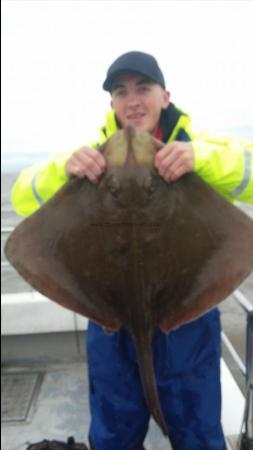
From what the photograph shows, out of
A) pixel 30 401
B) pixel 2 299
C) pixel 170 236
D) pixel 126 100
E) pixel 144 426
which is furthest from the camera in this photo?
pixel 2 299

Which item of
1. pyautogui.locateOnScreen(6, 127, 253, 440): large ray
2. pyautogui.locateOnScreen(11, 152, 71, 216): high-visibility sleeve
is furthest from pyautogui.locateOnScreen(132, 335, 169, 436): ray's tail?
pyautogui.locateOnScreen(11, 152, 71, 216): high-visibility sleeve

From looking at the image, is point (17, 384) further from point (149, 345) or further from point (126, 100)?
point (126, 100)

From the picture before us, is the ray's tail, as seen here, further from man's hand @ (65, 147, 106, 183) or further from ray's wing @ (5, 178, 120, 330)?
man's hand @ (65, 147, 106, 183)

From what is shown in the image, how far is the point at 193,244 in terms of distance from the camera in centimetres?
170

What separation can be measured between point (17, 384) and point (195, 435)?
2.43 meters

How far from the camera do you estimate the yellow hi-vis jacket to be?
1805 millimetres

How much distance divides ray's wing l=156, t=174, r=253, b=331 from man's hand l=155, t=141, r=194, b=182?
0.05 m

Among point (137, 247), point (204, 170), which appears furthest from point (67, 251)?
point (204, 170)

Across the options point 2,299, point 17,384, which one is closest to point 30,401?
point 17,384

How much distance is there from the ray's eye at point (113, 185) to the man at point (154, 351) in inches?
13.7

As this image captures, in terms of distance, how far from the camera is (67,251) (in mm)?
1769

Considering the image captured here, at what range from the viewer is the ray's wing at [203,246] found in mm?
1672

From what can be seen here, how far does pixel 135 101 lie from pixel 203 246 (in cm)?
82

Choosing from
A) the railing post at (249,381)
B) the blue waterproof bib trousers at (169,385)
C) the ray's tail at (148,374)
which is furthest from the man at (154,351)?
the ray's tail at (148,374)
